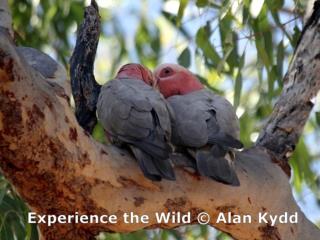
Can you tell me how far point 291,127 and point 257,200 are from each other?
0.31m

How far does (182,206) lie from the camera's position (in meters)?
1.93

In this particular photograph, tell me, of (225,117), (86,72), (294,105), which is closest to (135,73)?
(86,72)

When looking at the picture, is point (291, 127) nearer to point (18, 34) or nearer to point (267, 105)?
point (267, 105)

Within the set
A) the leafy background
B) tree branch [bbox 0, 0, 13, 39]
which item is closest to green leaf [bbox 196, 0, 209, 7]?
the leafy background

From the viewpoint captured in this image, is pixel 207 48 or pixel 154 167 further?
pixel 207 48

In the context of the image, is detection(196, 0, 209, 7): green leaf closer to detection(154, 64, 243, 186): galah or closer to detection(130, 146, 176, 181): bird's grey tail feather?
detection(154, 64, 243, 186): galah

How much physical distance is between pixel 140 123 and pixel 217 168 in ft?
0.64

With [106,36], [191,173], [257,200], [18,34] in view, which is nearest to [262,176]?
[257,200]

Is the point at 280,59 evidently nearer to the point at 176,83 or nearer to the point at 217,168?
the point at 176,83

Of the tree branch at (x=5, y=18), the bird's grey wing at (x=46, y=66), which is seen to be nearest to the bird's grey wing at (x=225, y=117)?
the bird's grey wing at (x=46, y=66)

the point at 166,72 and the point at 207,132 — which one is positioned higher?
the point at 166,72

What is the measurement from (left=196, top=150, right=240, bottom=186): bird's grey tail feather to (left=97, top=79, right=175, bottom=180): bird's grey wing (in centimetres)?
8

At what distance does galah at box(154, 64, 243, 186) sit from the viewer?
188 centimetres

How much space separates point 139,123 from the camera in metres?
1.90
